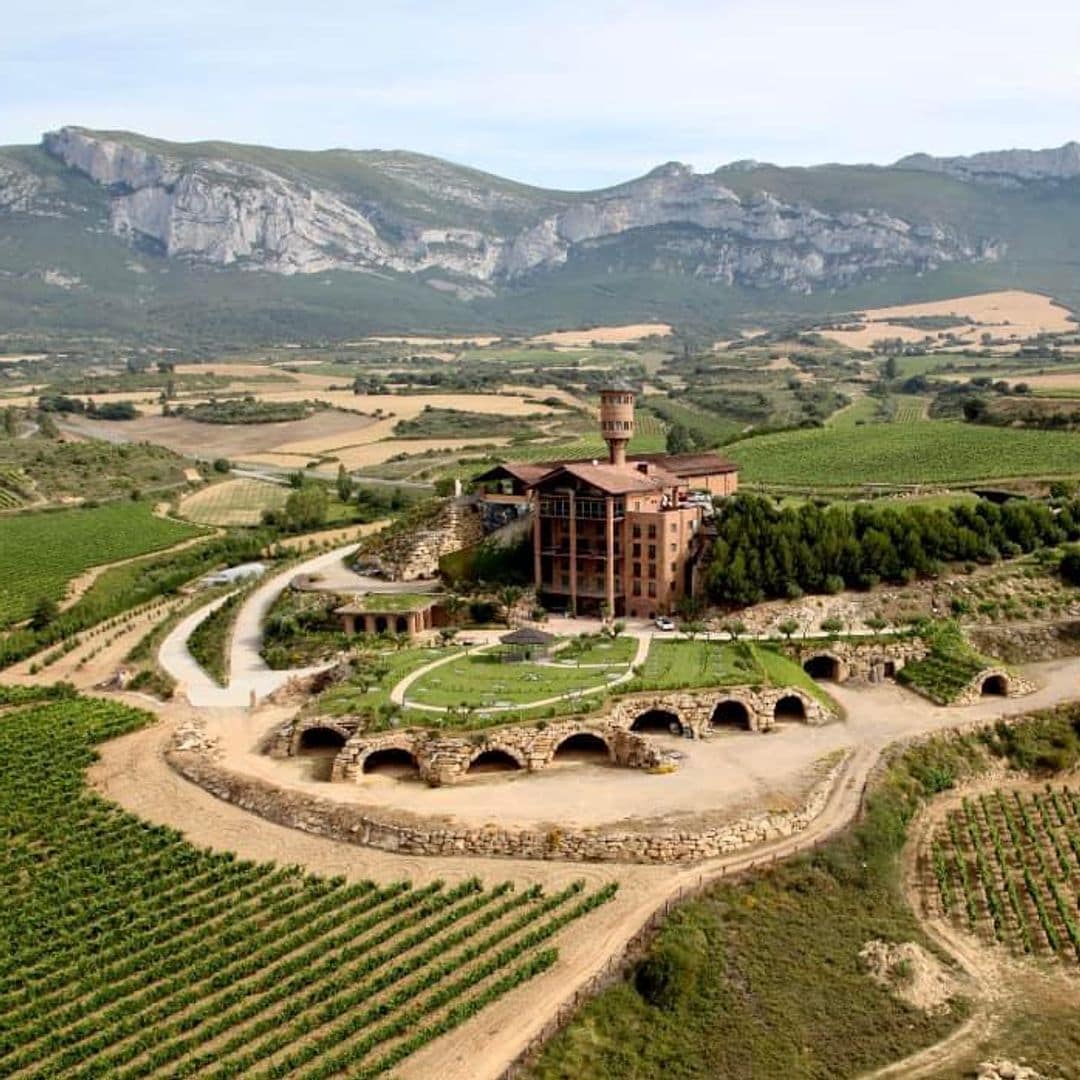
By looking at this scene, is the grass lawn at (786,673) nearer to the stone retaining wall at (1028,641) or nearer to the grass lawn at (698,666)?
the grass lawn at (698,666)

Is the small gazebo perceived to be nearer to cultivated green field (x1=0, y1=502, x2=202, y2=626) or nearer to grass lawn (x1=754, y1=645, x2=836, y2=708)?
grass lawn (x1=754, y1=645, x2=836, y2=708)

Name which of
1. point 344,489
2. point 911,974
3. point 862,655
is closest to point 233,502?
point 344,489

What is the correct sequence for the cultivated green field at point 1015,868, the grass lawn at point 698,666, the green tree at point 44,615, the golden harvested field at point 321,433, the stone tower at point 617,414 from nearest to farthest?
1. the cultivated green field at point 1015,868
2. the grass lawn at point 698,666
3. the stone tower at point 617,414
4. the green tree at point 44,615
5. the golden harvested field at point 321,433

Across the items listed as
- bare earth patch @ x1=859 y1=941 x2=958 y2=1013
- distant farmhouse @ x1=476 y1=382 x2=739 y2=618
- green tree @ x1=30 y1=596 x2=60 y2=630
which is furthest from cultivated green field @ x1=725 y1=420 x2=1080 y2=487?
bare earth patch @ x1=859 y1=941 x2=958 y2=1013

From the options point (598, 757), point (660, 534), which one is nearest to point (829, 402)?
point (660, 534)

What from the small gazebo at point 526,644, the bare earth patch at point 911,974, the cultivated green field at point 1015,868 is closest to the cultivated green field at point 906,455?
the small gazebo at point 526,644
